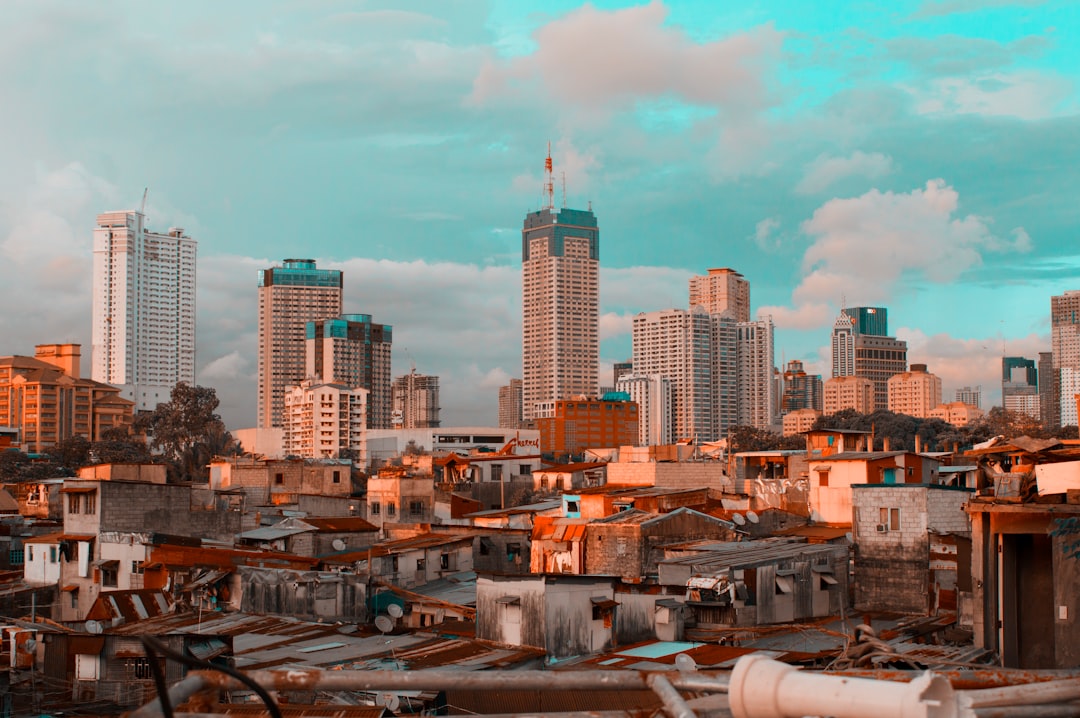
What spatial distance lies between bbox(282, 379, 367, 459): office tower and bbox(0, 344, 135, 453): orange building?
90.2 ft

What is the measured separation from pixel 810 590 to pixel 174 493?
23290 millimetres

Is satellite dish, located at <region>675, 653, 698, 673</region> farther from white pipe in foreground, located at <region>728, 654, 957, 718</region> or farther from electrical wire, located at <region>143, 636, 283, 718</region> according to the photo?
electrical wire, located at <region>143, 636, 283, 718</region>

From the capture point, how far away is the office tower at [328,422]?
6102 inches

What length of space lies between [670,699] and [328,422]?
153 metres

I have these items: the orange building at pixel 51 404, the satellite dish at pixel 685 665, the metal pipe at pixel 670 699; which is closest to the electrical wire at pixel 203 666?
the metal pipe at pixel 670 699

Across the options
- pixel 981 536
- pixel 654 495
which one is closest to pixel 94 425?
pixel 654 495

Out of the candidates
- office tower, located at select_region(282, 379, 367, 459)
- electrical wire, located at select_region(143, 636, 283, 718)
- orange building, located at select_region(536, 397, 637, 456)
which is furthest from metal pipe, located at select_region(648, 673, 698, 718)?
orange building, located at select_region(536, 397, 637, 456)

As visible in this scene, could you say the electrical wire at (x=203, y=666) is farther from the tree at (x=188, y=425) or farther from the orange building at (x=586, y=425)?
the orange building at (x=586, y=425)

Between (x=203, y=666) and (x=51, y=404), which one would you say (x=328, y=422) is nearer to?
(x=51, y=404)

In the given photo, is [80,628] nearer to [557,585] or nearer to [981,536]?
[557,585]

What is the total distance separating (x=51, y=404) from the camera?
163625 mm

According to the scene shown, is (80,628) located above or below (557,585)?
below

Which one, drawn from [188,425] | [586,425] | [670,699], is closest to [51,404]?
[188,425]

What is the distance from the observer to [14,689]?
24.3m
